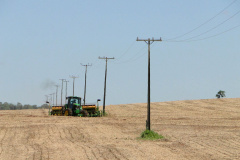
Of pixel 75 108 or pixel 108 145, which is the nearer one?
pixel 108 145

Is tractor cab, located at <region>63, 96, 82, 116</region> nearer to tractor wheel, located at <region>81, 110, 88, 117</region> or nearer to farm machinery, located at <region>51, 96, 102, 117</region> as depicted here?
farm machinery, located at <region>51, 96, 102, 117</region>

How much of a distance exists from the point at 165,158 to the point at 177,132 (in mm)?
14518

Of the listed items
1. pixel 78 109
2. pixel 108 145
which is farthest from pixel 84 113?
Answer: pixel 108 145

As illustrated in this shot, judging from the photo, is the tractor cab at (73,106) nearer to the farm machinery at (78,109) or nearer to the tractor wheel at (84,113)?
the farm machinery at (78,109)

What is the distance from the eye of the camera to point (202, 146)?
2559 centimetres

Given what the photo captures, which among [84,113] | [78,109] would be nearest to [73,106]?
[78,109]

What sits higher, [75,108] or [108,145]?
[75,108]

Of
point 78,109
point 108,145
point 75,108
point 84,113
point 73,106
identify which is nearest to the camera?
point 108,145

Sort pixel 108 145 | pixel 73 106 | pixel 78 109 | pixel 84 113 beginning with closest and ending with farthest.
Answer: pixel 108 145, pixel 84 113, pixel 78 109, pixel 73 106

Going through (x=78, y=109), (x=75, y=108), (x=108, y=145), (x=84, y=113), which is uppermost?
(x=75, y=108)

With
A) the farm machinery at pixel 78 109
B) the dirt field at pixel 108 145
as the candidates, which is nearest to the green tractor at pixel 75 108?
Answer: the farm machinery at pixel 78 109

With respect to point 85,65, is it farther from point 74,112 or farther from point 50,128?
point 50,128

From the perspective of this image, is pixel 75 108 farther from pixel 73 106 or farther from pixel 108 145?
pixel 108 145

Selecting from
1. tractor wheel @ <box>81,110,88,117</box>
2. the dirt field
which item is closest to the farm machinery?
tractor wheel @ <box>81,110,88,117</box>
